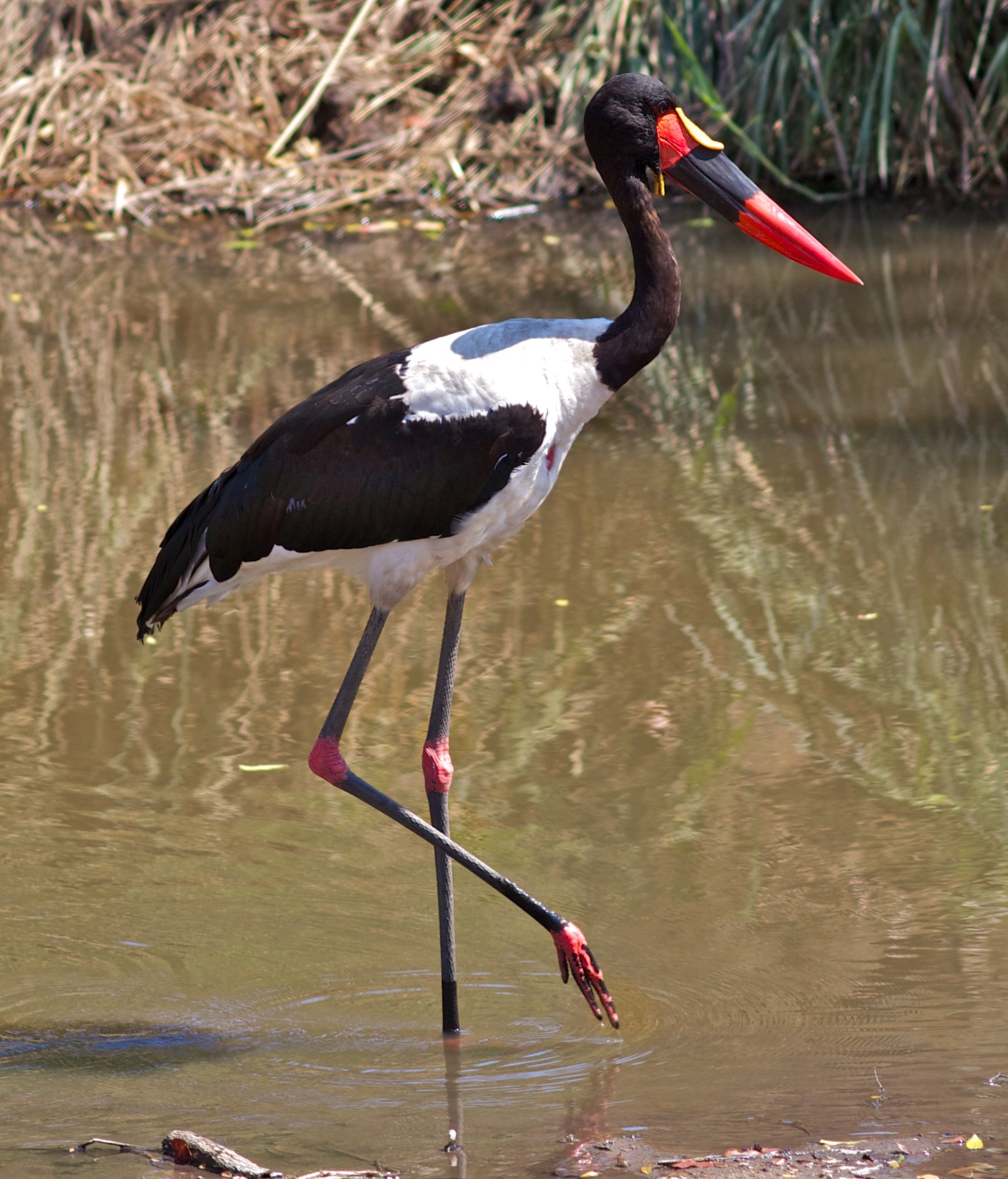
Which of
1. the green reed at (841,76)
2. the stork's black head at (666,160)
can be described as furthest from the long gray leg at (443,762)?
the green reed at (841,76)

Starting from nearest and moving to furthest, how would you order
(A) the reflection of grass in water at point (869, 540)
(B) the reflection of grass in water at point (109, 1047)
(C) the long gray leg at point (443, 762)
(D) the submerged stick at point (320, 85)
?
(B) the reflection of grass in water at point (109, 1047) < (C) the long gray leg at point (443, 762) < (A) the reflection of grass in water at point (869, 540) < (D) the submerged stick at point (320, 85)

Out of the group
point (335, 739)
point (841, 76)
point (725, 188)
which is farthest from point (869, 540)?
point (841, 76)

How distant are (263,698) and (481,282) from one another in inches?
189

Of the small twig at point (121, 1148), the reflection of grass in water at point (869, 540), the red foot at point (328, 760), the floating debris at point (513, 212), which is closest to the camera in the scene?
the small twig at point (121, 1148)

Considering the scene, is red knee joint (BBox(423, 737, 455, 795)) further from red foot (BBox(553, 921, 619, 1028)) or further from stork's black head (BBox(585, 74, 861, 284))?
stork's black head (BBox(585, 74, 861, 284))

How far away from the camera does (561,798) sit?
387 cm

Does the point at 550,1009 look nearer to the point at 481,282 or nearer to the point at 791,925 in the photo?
the point at 791,925

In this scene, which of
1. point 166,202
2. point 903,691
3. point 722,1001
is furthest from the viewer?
point 166,202

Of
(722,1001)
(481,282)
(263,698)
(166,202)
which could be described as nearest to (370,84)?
(166,202)

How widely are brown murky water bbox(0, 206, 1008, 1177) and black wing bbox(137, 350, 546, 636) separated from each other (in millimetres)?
773

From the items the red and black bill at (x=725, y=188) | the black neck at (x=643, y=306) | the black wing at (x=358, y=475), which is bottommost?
the black wing at (x=358, y=475)

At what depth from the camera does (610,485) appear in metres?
5.96

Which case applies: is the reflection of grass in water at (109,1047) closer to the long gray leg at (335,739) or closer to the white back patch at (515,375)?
the long gray leg at (335,739)

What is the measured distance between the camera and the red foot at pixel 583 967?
303 cm
